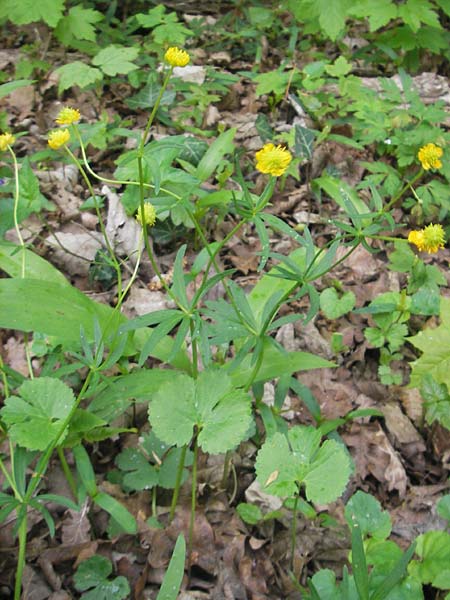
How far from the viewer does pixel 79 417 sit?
157 cm

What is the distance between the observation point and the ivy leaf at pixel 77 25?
2.86 metres

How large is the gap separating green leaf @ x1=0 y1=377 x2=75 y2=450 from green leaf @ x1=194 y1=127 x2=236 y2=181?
125 centimetres

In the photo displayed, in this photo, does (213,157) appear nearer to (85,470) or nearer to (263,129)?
(263,129)

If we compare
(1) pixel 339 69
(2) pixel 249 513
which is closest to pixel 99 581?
(2) pixel 249 513

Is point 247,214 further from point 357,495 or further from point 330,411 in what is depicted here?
point 330,411

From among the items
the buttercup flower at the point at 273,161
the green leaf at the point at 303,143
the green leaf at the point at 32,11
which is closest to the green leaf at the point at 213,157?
the green leaf at the point at 303,143

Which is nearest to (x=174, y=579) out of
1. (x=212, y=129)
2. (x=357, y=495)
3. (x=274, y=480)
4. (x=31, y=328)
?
(x=274, y=480)

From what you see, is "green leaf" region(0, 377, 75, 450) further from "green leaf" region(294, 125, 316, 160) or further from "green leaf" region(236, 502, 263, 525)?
"green leaf" region(294, 125, 316, 160)

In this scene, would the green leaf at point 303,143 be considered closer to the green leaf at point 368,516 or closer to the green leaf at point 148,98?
the green leaf at point 148,98

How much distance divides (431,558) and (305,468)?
416mm

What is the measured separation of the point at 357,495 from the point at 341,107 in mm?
2294

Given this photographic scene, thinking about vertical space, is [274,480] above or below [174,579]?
above

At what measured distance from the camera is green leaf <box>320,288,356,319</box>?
2.21 metres

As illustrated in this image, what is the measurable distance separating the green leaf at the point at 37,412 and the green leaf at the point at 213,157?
1.25 metres
